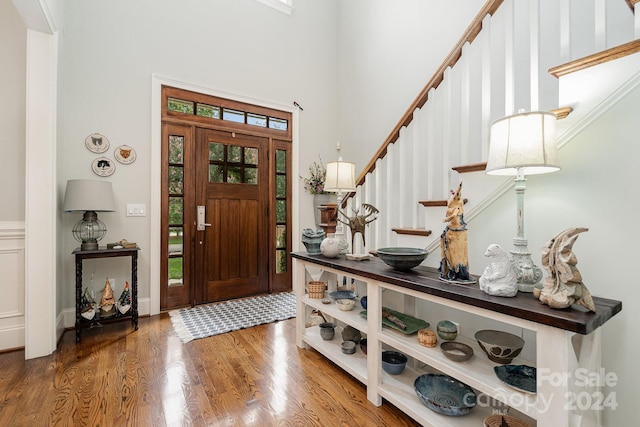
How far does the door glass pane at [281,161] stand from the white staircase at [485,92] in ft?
5.56

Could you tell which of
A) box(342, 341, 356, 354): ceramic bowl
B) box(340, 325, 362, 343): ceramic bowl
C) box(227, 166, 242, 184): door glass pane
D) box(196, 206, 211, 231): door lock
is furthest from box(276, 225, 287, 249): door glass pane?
box(342, 341, 356, 354): ceramic bowl

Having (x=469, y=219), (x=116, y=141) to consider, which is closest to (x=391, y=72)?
(x=469, y=219)

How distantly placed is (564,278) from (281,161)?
3582mm

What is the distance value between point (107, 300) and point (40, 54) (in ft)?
6.95

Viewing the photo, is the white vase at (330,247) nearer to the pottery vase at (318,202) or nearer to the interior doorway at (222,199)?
the interior doorway at (222,199)

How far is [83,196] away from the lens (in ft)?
8.52

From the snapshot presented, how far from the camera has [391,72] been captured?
3857 mm

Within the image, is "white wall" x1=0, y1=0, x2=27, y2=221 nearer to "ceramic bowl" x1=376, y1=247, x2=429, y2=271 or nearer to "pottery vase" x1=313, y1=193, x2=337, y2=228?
"ceramic bowl" x1=376, y1=247, x2=429, y2=271

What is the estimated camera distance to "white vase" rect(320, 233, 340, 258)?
2.21m

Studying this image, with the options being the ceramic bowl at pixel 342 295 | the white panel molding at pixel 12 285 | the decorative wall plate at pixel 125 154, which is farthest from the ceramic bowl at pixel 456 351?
the decorative wall plate at pixel 125 154

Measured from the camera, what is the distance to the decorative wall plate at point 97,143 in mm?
2967

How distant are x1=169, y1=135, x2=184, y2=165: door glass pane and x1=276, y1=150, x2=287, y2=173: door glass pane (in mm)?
1232

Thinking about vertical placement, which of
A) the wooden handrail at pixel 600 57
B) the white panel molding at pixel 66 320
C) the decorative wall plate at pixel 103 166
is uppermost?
the wooden handrail at pixel 600 57

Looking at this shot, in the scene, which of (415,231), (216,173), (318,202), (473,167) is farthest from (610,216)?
(216,173)
